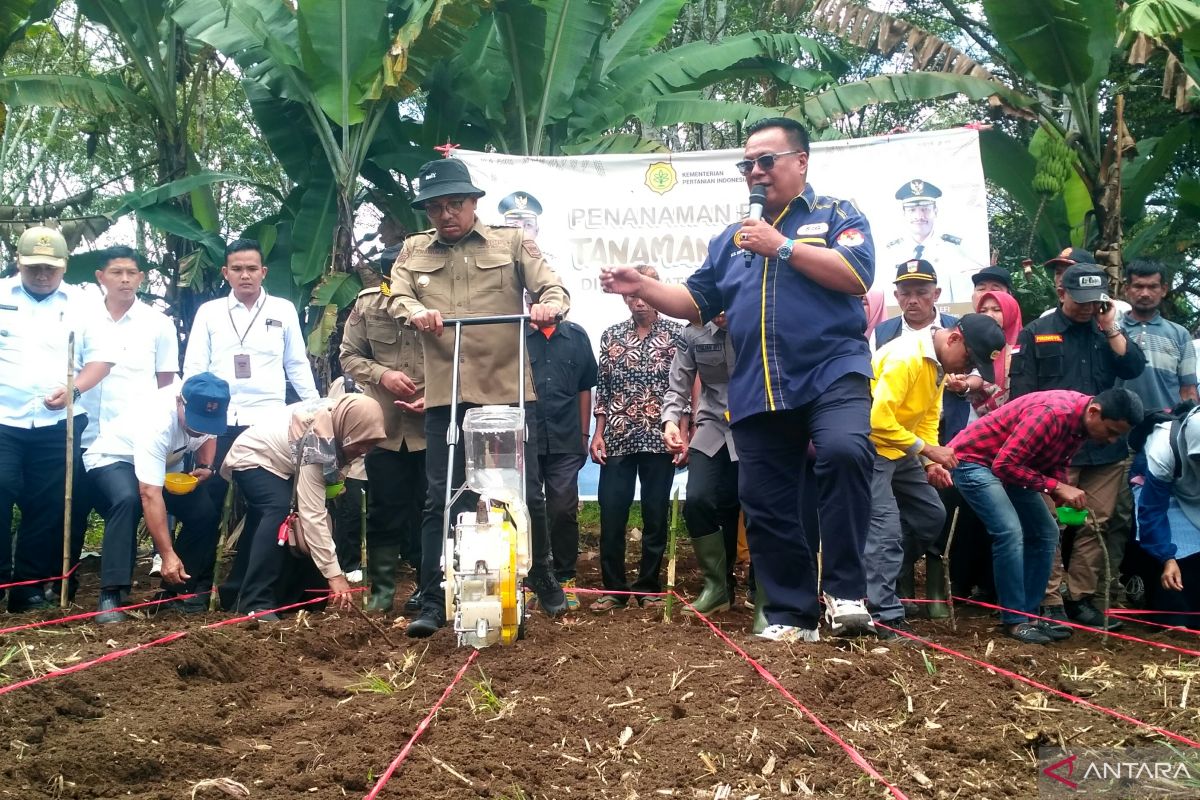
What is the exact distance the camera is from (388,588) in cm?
647

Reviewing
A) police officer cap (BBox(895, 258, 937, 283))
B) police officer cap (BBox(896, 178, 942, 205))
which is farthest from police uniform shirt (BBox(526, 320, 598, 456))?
police officer cap (BBox(896, 178, 942, 205))

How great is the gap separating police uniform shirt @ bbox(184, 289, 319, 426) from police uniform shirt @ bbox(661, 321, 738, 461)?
88.8 inches

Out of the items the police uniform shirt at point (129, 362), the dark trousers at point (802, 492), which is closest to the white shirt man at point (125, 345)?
the police uniform shirt at point (129, 362)

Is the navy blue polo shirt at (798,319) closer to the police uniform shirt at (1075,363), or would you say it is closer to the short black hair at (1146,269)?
the police uniform shirt at (1075,363)

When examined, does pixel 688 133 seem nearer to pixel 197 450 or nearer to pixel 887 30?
pixel 887 30

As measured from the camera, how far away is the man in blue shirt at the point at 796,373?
4.54 m

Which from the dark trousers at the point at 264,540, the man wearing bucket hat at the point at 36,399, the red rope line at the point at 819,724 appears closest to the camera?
the red rope line at the point at 819,724

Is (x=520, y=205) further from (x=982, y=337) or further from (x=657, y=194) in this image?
(x=982, y=337)

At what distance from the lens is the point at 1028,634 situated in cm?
561

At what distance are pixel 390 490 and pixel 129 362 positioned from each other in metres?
2.14

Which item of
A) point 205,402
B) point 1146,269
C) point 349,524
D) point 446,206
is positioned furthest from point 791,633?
point 349,524

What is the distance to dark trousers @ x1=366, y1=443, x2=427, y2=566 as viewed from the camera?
6.42 meters

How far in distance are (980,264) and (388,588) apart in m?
4.52

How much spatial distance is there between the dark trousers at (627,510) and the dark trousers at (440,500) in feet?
3.39
